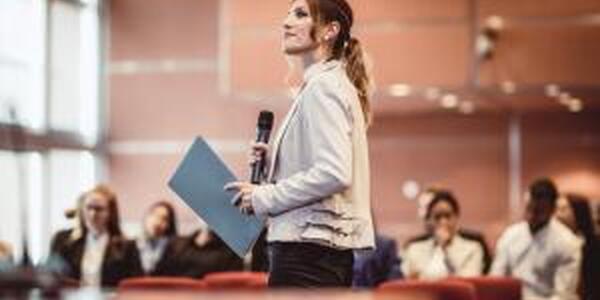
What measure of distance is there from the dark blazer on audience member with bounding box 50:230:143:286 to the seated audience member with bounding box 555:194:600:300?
8.12 ft

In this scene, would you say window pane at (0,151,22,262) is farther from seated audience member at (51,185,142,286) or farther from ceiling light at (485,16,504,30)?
ceiling light at (485,16,504,30)

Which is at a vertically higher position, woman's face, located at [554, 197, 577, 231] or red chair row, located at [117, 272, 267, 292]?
woman's face, located at [554, 197, 577, 231]

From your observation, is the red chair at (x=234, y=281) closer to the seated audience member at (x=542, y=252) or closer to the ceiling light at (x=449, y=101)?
the seated audience member at (x=542, y=252)

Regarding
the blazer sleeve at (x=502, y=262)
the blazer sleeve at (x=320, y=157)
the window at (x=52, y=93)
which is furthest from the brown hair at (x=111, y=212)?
the blazer sleeve at (x=320, y=157)

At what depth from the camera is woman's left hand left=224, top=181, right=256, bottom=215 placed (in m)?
3.03

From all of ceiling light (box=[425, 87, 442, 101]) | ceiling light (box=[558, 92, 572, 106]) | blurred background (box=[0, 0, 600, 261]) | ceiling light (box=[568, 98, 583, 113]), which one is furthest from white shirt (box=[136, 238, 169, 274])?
ceiling light (box=[568, 98, 583, 113])

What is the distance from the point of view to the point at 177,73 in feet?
36.6

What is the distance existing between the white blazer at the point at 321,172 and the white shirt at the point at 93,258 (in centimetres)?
375

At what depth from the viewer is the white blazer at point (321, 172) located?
295 centimetres

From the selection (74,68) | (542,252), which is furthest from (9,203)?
(542,252)

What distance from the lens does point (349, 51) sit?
3.17m

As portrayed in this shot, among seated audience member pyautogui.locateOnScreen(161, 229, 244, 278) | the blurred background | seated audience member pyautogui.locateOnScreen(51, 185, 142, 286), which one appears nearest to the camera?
seated audience member pyautogui.locateOnScreen(51, 185, 142, 286)

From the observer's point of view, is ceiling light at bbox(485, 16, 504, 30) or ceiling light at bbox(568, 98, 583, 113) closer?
ceiling light at bbox(485, 16, 504, 30)

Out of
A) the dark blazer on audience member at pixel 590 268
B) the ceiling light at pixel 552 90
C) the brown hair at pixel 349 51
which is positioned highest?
the ceiling light at pixel 552 90
